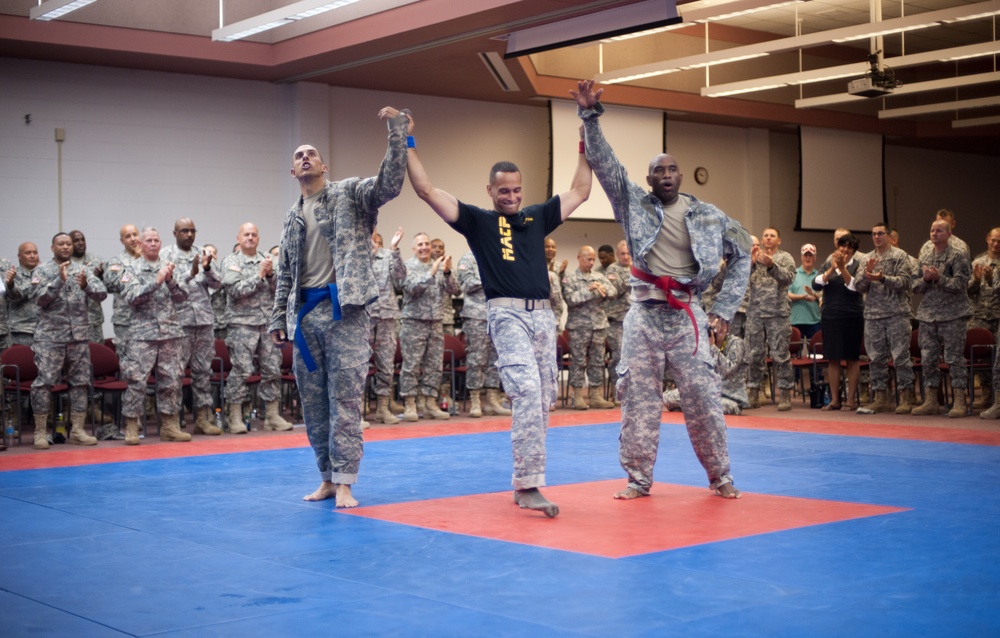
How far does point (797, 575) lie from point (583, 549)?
3.00 ft

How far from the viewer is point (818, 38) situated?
481 inches

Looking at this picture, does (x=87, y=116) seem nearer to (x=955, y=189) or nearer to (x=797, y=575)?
(x=797, y=575)

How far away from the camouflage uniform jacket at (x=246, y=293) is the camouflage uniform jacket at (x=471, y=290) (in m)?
2.02

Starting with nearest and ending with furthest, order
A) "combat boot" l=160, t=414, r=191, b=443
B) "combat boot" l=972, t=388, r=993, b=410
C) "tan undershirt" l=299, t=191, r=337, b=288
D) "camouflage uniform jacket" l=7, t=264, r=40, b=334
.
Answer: "tan undershirt" l=299, t=191, r=337, b=288
"combat boot" l=160, t=414, r=191, b=443
"camouflage uniform jacket" l=7, t=264, r=40, b=334
"combat boot" l=972, t=388, r=993, b=410

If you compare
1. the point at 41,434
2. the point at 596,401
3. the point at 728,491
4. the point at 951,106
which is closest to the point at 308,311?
the point at 728,491

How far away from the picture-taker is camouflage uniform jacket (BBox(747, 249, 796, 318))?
38.2ft

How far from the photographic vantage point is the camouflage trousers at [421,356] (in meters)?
11.0

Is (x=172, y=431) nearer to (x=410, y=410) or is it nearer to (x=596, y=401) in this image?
(x=410, y=410)

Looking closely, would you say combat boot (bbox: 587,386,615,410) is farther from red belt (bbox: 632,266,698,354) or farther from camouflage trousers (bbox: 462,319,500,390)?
red belt (bbox: 632,266,698,354)

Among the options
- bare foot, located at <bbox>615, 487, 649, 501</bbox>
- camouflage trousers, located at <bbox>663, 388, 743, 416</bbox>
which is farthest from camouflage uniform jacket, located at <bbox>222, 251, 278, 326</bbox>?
bare foot, located at <bbox>615, 487, 649, 501</bbox>

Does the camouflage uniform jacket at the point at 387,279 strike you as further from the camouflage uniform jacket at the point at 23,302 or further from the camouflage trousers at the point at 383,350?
the camouflage uniform jacket at the point at 23,302

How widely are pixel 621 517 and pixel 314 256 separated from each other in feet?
6.88

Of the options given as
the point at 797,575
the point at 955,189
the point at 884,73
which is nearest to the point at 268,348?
the point at 797,575

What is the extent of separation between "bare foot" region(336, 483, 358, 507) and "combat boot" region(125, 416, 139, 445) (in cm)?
399
